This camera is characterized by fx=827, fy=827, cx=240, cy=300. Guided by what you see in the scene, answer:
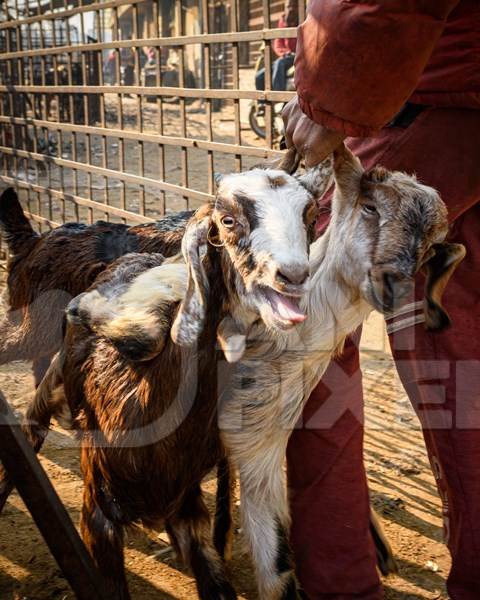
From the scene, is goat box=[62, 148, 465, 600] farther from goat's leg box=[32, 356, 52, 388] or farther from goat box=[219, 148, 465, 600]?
goat's leg box=[32, 356, 52, 388]

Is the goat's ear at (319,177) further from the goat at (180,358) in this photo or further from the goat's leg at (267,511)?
the goat's leg at (267,511)

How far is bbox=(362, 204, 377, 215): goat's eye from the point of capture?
264 centimetres

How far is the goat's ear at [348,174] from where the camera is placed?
267 centimetres

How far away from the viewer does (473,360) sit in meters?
2.86

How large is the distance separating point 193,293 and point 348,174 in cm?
65

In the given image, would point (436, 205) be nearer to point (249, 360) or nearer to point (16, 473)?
point (249, 360)

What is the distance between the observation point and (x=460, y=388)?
286cm

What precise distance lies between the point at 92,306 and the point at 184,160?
3.41 metres

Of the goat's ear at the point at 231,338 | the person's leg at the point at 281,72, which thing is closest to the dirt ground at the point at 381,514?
the goat's ear at the point at 231,338

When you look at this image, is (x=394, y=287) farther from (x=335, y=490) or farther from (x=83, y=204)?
(x=83, y=204)

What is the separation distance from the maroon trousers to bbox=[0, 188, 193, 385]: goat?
44.4 inches

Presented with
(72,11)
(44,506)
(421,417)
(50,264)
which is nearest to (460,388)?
(421,417)

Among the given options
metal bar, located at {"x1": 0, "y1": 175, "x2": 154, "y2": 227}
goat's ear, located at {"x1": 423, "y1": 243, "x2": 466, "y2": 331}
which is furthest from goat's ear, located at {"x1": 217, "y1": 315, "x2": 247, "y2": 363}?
metal bar, located at {"x1": 0, "y1": 175, "x2": 154, "y2": 227}

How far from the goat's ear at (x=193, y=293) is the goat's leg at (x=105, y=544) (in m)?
0.77
